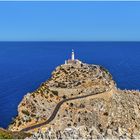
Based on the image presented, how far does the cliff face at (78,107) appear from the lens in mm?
67938

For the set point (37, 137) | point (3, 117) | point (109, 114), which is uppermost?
point (37, 137)

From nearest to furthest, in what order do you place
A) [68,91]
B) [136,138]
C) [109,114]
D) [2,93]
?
[136,138] < [109,114] < [68,91] < [2,93]

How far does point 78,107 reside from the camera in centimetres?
7400

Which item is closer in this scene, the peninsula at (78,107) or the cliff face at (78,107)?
the peninsula at (78,107)

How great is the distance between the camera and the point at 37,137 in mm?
29266

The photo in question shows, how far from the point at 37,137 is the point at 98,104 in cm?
4701

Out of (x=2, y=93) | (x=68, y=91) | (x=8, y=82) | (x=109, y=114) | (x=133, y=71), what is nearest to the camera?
(x=109, y=114)

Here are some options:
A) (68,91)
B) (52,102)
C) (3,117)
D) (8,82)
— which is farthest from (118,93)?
(8,82)

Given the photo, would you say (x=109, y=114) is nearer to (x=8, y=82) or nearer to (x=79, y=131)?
(x=79, y=131)

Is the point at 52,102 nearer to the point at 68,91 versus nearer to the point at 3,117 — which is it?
the point at 68,91

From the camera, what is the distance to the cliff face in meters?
67.9

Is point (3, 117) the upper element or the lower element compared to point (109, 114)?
lower

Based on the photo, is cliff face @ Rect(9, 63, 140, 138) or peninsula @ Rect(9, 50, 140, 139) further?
cliff face @ Rect(9, 63, 140, 138)

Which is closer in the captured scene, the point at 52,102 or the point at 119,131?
the point at 119,131
